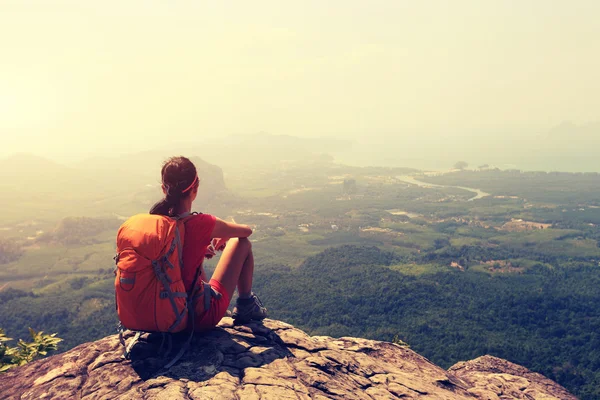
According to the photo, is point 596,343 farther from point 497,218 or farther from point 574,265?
point 497,218

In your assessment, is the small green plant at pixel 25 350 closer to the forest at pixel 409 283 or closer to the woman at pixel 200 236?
the woman at pixel 200 236

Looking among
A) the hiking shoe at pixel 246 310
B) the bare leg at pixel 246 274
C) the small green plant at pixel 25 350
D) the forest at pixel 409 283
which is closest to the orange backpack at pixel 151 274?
the bare leg at pixel 246 274

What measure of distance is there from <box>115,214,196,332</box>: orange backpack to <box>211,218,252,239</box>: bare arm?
0.77 meters

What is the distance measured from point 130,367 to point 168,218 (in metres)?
3.70

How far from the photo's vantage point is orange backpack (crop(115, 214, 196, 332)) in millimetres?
7586

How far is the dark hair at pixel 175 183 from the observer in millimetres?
8352

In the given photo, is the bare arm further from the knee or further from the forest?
the forest

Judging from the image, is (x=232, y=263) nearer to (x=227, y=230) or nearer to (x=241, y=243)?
(x=241, y=243)

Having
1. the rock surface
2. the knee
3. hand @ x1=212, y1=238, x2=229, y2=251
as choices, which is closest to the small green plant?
the rock surface

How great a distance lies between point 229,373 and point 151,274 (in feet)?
9.38

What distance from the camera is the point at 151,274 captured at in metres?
7.75

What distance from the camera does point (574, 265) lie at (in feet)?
365

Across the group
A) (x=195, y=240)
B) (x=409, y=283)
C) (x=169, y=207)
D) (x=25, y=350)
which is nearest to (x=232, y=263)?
(x=195, y=240)

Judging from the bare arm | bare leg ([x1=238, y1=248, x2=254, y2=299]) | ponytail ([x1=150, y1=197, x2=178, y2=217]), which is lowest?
bare leg ([x1=238, y1=248, x2=254, y2=299])
